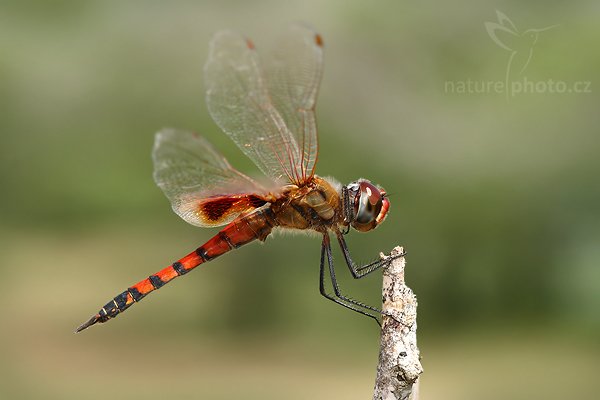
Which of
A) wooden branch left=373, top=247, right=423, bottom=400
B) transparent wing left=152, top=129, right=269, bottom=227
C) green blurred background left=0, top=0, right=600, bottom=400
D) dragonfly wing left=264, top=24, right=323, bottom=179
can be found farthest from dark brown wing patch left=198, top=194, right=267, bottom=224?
green blurred background left=0, top=0, right=600, bottom=400

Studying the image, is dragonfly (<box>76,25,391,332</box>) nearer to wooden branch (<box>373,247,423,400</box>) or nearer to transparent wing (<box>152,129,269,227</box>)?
transparent wing (<box>152,129,269,227</box>)

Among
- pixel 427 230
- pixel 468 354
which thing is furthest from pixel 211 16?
pixel 468 354

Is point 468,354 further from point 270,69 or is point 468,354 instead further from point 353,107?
point 270,69

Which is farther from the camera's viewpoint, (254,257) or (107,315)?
(254,257)

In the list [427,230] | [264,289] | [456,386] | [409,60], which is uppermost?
[409,60]

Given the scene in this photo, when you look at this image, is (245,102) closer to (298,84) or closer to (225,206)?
(298,84)

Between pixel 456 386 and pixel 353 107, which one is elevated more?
pixel 353 107

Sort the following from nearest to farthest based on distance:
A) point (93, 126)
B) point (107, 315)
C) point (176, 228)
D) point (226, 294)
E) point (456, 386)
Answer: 1. point (107, 315)
2. point (456, 386)
3. point (226, 294)
4. point (176, 228)
5. point (93, 126)
